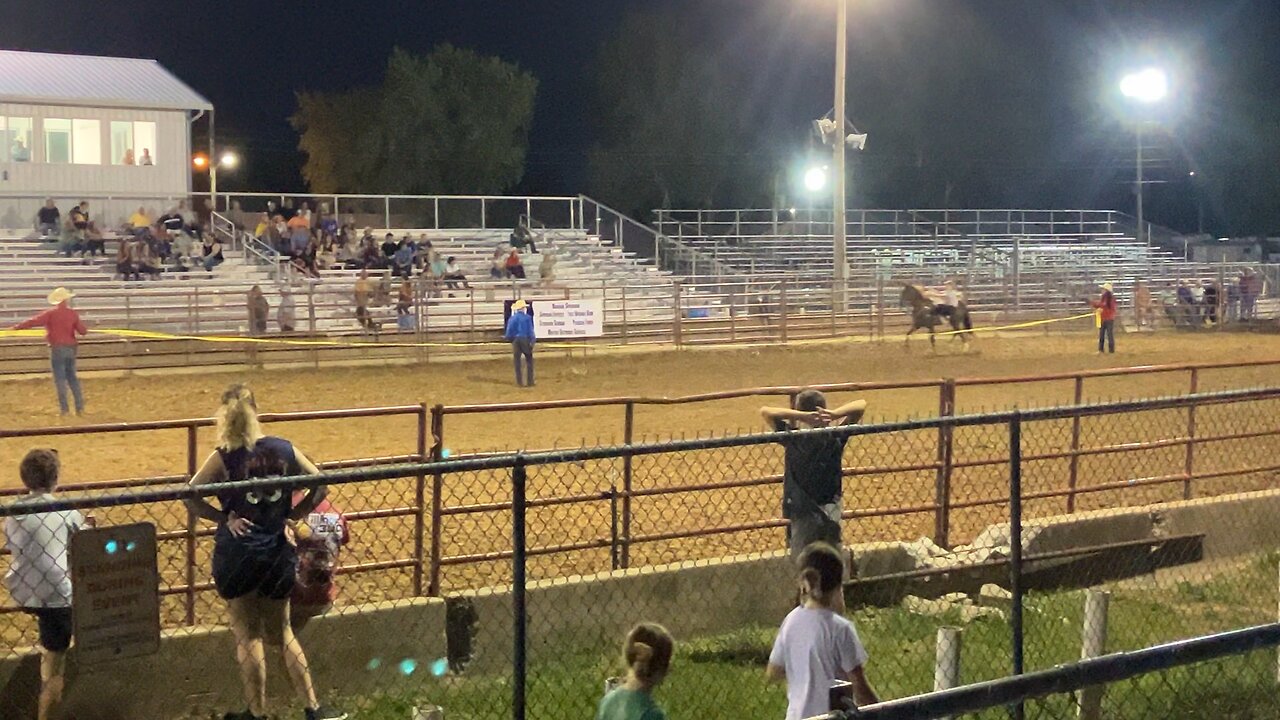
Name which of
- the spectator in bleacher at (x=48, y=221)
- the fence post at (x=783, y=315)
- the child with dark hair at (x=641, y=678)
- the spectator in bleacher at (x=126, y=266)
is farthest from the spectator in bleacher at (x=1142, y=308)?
the child with dark hair at (x=641, y=678)

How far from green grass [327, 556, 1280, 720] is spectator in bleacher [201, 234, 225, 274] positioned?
24.4 metres

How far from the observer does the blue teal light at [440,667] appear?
7.93 metres

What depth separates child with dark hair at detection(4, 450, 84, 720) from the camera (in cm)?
629

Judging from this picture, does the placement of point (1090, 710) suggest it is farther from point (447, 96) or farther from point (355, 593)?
point (447, 96)

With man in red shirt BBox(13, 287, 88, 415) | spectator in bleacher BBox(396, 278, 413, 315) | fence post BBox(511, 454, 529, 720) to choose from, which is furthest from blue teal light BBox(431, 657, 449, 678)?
spectator in bleacher BBox(396, 278, 413, 315)

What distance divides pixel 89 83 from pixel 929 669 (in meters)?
33.6

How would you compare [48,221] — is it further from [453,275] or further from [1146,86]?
[1146,86]

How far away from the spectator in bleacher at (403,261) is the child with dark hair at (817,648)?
2782cm

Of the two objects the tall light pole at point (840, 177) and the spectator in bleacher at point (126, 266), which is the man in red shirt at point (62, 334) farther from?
the tall light pole at point (840, 177)

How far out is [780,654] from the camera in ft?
17.6

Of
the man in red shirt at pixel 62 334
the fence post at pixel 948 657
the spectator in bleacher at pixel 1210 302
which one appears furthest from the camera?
the spectator in bleacher at pixel 1210 302

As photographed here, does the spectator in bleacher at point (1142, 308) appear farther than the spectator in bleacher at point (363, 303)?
Yes

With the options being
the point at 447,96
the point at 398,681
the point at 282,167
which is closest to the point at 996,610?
the point at 398,681

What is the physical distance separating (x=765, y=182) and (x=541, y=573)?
176ft
